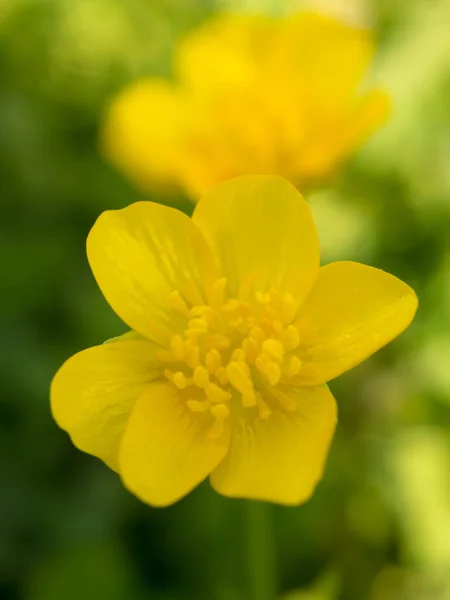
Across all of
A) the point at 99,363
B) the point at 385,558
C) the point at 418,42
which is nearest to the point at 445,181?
the point at 418,42

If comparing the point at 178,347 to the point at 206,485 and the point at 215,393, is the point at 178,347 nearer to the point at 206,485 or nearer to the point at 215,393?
the point at 215,393

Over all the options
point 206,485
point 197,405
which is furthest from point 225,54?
point 197,405

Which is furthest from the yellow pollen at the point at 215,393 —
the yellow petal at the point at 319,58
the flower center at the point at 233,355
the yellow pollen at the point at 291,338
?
the yellow petal at the point at 319,58

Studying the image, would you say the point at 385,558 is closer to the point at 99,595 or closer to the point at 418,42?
the point at 99,595

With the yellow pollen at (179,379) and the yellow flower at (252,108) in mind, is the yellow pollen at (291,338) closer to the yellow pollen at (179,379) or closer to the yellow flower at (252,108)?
the yellow pollen at (179,379)

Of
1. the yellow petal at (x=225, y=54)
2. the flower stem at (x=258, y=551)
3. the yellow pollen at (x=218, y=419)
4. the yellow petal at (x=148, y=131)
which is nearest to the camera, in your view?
the yellow pollen at (x=218, y=419)

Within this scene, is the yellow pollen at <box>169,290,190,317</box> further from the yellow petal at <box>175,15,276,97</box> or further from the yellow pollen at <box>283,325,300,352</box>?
the yellow petal at <box>175,15,276,97</box>

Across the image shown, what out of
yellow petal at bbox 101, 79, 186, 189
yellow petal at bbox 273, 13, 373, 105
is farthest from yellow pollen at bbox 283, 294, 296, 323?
yellow petal at bbox 273, 13, 373, 105
